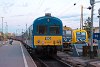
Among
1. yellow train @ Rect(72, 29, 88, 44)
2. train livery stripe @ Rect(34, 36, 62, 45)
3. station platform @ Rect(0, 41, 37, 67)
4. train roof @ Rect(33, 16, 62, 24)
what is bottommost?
station platform @ Rect(0, 41, 37, 67)

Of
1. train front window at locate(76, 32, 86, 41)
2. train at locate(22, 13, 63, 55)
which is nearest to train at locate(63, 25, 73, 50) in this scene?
train front window at locate(76, 32, 86, 41)

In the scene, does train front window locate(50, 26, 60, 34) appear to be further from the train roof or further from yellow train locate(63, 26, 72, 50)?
yellow train locate(63, 26, 72, 50)

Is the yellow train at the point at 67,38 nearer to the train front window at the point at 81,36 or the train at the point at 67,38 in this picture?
the train at the point at 67,38

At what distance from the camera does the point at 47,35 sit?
1057 inches

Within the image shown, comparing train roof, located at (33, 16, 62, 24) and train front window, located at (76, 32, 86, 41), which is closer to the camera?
train roof, located at (33, 16, 62, 24)

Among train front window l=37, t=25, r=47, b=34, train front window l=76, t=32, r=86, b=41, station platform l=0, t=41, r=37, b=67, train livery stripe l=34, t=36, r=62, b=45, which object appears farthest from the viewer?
train front window l=76, t=32, r=86, b=41

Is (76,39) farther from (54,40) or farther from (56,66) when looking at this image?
(56,66)

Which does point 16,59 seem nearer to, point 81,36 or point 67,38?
point 67,38

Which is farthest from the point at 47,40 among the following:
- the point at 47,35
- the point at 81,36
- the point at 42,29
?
the point at 81,36

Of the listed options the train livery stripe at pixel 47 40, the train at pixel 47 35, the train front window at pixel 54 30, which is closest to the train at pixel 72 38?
the train front window at pixel 54 30

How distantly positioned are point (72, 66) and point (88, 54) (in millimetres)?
6907

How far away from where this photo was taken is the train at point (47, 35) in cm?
2658

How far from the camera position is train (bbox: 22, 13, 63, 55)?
87.2 feet

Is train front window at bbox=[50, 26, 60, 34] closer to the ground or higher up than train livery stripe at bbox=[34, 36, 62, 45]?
higher up
